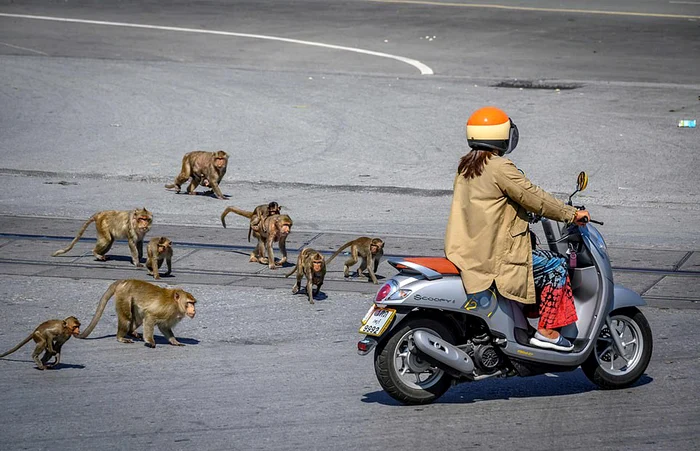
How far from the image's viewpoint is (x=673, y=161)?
52.0ft

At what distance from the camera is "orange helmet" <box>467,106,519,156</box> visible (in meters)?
6.92

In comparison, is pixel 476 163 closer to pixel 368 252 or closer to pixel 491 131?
pixel 491 131

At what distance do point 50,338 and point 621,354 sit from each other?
13.0ft

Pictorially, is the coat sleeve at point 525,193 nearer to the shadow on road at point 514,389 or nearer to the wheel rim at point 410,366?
the wheel rim at point 410,366

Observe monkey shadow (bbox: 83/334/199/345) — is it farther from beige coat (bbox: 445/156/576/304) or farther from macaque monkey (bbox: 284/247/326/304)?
beige coat (bbox: 445/156/576/304)

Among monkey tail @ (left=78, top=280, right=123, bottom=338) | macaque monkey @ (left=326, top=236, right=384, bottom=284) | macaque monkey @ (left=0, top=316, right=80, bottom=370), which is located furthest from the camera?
macaque monkey @ (left=326, top=236, right=384, bottom=284)

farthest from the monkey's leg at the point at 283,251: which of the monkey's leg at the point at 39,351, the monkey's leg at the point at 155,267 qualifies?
the monkey's leg at the point at 39,351

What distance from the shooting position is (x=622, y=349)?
24.6 ft

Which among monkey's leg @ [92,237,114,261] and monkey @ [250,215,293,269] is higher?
monkey @ [250,215,293,269]

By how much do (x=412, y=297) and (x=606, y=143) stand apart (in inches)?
419

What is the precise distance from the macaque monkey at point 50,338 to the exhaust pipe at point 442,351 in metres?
2.60

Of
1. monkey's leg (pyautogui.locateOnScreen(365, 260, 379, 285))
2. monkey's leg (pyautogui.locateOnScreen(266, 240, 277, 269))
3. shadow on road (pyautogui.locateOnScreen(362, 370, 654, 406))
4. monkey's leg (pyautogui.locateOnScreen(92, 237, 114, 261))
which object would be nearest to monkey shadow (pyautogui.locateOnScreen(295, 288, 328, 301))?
monkey's leg (pyautogui.locateOnScreen(365, 260, 379, 285))

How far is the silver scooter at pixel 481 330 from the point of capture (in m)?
6.96

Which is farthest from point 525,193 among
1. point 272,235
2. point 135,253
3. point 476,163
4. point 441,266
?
point 135,253
